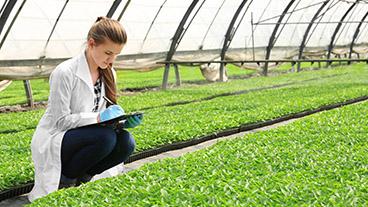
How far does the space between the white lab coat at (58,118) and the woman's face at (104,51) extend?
0.17 m

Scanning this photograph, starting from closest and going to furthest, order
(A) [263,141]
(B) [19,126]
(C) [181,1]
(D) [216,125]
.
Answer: (A) [263,141]
(D) [216,125]
(B) [19,126]
(C) [181,1]

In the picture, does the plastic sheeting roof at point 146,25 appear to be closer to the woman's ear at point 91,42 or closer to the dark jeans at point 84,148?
the woman's ear at point 91,42

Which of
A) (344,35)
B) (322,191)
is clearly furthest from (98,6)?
(344,35)

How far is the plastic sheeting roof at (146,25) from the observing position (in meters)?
10.1

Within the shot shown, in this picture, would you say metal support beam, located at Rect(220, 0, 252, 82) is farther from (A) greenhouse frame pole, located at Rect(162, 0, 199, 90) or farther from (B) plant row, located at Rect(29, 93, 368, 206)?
(B) plant row, located at Rect(29, 93, 368, 206)

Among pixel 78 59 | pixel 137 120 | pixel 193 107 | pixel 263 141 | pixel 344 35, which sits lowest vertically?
pixel 344 35

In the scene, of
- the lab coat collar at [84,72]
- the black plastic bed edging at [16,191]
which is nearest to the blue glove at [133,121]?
the lab coat collar at [84,72]

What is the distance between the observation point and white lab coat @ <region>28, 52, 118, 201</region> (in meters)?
3.77

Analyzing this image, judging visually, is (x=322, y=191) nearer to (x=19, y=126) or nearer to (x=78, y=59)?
(x=78, y=59)

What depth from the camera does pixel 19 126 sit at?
7.42m

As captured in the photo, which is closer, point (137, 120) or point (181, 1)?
point (137, 120)

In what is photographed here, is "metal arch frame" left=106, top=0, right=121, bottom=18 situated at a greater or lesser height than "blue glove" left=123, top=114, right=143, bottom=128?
greater

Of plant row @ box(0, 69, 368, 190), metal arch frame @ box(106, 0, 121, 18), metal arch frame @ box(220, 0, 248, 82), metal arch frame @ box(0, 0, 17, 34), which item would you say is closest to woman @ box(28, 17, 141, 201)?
plant row @ box(0, 69, 368, 190)

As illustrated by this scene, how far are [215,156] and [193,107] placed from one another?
428 cm
